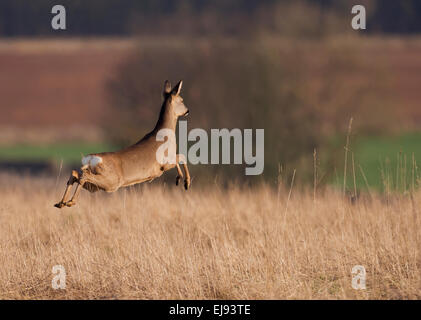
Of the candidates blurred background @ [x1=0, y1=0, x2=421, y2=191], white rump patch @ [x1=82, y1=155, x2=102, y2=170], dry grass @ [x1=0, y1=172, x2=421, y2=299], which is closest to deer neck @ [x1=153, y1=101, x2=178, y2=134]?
white rump patch @ [x1=82, y1=155, x2=102, y2=170]

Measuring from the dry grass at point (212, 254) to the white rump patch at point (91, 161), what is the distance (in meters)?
1.53

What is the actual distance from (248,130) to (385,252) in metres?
11.4

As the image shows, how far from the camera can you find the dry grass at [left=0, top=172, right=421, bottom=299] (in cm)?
859

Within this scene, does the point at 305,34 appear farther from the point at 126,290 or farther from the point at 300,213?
the point at 126,290

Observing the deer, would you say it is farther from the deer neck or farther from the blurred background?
the blurred background

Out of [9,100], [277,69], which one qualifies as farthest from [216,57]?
[9,100]

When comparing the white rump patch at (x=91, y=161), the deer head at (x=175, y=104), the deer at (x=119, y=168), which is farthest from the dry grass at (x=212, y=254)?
the deer head at (x=175, y=104)

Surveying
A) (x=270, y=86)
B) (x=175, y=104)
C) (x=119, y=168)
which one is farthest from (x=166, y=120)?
(x=270, y=86)

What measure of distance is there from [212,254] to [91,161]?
2.48m

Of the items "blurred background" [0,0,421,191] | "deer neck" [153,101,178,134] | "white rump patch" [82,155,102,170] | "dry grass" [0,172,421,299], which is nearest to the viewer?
"white rump patch" [82,155,102,170]

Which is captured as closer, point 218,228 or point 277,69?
point 218,228

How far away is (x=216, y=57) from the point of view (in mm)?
23266

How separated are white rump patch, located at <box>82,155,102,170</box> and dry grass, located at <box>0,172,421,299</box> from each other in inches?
60.2

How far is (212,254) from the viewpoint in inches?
380
